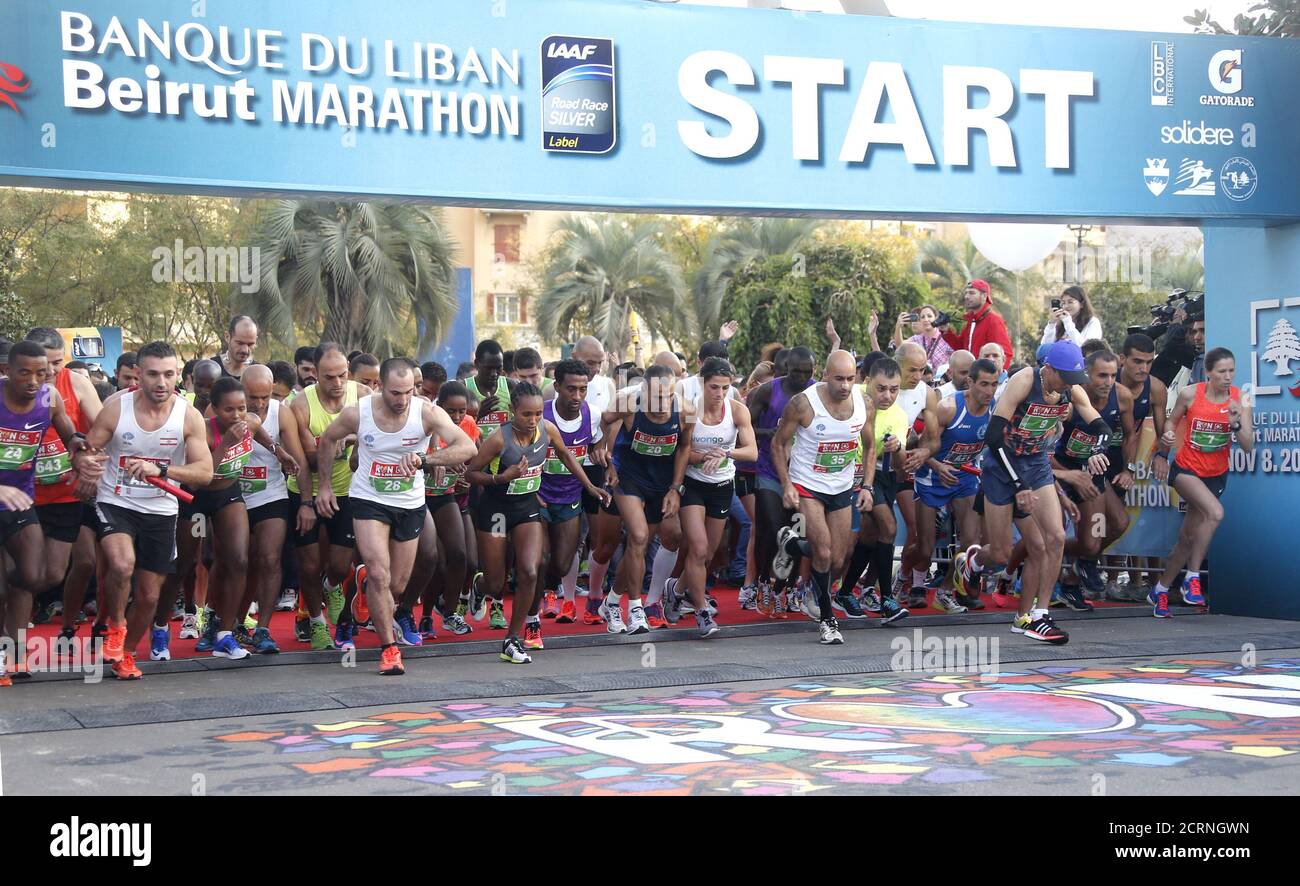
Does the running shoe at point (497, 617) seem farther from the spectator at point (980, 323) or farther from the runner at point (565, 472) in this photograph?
the spectator at point (980, 323)

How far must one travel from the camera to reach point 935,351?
15.4 metres

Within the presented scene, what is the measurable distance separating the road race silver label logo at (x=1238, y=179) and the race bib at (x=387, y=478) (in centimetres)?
699

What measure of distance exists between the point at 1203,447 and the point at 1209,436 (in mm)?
107

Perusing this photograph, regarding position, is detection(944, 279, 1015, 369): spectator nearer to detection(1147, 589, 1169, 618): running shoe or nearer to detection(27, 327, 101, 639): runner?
detection(1147, 589, 1169, 618): running shoe

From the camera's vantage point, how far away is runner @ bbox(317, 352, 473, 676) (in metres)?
9.55

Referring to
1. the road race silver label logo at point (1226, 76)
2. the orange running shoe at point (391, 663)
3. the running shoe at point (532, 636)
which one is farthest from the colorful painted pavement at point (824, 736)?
the road race silver label logo at point (1226, 76)

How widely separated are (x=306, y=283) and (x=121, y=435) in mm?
22437

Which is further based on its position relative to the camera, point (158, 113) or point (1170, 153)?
point (1170, 153)

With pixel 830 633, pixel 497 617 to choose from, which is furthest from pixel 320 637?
pixel 830 633

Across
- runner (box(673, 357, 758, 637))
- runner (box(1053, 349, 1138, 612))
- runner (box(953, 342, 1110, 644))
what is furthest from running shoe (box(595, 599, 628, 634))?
runner (box(1053, 349, 1138, 612))

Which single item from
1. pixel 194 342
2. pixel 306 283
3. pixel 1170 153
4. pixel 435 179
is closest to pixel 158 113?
pixel 435 179

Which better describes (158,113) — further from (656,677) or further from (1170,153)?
(1170,153)

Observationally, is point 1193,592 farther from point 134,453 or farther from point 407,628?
point 134,453
